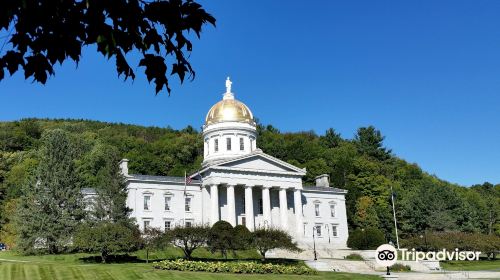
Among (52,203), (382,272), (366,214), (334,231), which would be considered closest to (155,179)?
(52,203)

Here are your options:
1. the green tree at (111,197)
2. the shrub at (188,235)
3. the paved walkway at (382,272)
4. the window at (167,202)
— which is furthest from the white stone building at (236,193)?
the shrub at (188,235)

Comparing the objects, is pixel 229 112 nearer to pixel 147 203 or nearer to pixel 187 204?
pixel 187 204

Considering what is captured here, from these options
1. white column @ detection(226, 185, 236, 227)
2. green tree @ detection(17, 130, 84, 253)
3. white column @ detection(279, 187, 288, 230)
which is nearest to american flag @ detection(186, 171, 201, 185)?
white column @ detection(226, 185, 236, 227)

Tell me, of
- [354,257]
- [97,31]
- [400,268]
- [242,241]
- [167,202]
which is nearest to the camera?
[97,31]

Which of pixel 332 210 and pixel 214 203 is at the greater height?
pixel 214 203

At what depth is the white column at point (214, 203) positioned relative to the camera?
62.8m

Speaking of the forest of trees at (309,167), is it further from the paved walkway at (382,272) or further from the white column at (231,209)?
the paved walkway at (382,272)

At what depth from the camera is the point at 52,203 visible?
53500 mm

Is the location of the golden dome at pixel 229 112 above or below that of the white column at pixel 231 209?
above

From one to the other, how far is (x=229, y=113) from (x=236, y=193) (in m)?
11.7

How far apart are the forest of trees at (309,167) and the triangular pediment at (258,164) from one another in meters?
15.6

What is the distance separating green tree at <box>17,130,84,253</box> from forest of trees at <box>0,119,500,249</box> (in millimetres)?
219

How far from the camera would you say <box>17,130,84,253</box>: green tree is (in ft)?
168

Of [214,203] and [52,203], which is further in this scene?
[214,203]
